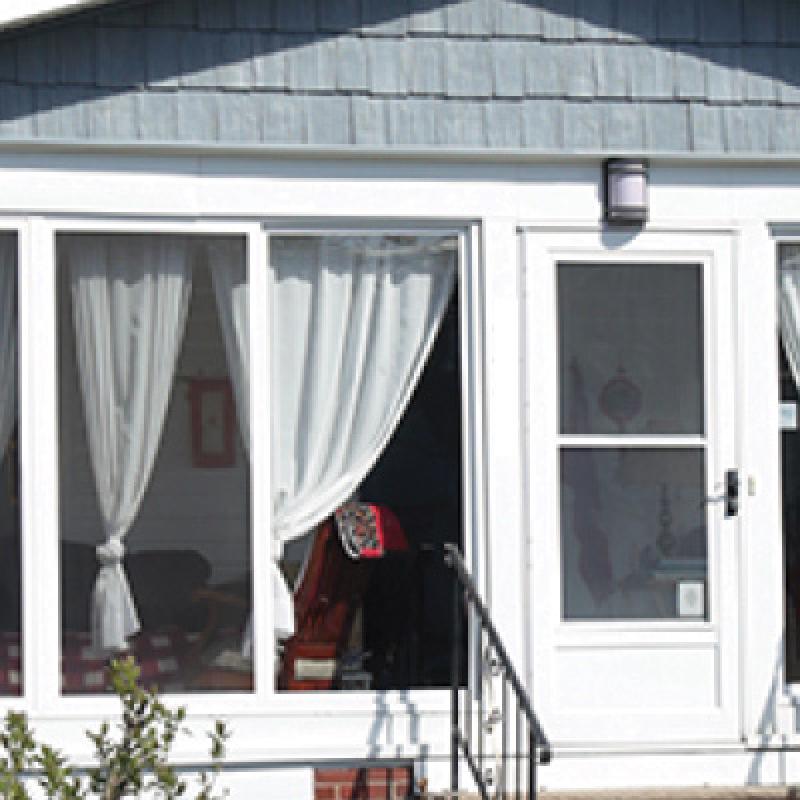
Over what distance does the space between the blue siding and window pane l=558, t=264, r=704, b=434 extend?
0.45m

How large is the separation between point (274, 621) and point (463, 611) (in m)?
0.72

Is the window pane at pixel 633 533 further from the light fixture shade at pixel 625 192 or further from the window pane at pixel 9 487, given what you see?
the window pane at pixel 9 487

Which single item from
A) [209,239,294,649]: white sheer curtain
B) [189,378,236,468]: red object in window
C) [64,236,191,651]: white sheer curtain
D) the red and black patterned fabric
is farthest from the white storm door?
[64,236,191,651]: white sheer curtain

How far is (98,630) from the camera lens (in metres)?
6.34

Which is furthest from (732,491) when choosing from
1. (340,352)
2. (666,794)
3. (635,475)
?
(340,352)

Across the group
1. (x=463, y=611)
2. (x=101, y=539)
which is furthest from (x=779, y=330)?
(x=101, y=539)

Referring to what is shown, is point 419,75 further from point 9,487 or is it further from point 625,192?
point 9,487

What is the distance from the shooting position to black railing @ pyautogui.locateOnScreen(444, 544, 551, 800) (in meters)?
6.00

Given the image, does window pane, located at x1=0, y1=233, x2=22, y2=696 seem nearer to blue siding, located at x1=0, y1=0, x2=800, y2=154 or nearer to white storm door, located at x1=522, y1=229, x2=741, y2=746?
blue siding, located at x1=0, y1=0, x2=800, y2=154

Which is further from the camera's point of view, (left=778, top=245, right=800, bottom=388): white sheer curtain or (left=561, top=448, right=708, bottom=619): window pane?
(left=778, top=245, right=800, bottom=388): white sheer curtain

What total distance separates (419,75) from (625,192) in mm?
812

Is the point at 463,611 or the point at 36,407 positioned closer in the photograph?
the point at 36,407

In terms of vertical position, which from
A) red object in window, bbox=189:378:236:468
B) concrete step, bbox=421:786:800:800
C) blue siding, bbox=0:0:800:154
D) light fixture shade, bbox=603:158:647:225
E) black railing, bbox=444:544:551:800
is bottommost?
concrete step, bbox=421:786:800:800

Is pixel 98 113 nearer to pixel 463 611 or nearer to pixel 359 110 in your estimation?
pixel 359 110
